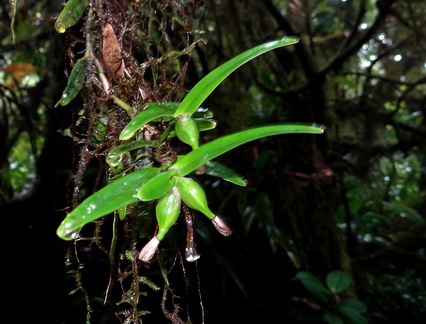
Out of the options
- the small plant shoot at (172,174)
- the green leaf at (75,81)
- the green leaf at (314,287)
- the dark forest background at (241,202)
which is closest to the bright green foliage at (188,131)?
the small plant shoot at (172,174)

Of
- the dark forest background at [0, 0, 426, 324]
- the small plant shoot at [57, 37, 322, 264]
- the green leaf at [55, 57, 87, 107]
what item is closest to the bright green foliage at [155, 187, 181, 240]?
the small plant shoot at [57, 37, 322, 264]

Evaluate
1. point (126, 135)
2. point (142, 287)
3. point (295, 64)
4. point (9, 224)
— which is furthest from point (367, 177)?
point (126, 135)

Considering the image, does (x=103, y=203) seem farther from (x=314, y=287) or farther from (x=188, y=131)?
(x=314, y=287)

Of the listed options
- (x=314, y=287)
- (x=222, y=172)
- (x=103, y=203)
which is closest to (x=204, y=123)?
(x=222, y=172)

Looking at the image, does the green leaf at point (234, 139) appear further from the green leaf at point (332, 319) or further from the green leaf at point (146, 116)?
the green leaf at point (332, 319)

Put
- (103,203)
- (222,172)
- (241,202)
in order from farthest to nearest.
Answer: (241,202)
(222,172)
(103,203)

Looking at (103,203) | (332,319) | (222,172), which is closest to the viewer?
(103,203)

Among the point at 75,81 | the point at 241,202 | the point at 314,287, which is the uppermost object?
the point at 75,81

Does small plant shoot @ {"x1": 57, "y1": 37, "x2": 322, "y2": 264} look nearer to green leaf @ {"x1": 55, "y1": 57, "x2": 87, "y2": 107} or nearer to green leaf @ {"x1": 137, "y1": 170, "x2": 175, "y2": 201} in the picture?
green leaf @ {"x1": 137, "y1": 170, "x2": 175, "y2": 201}
